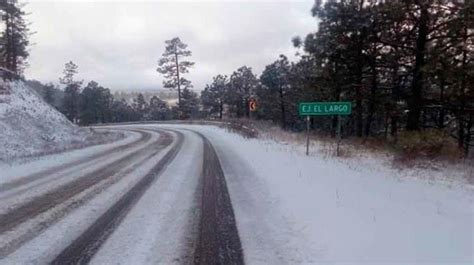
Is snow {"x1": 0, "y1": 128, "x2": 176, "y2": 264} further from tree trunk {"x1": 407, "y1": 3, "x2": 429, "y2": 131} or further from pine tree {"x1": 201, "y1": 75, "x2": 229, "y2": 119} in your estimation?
pine tree {"x1": 201, "y1": 75, "x2": 229, "y2": 119}

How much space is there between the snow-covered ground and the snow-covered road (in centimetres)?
2

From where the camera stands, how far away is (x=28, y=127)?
27.8 metres

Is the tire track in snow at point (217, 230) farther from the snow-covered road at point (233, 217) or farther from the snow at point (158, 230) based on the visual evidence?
the snow at point (158, 230)

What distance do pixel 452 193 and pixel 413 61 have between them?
11964 mm

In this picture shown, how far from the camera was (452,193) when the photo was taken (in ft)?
35.6

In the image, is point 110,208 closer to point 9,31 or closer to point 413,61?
point 413,61

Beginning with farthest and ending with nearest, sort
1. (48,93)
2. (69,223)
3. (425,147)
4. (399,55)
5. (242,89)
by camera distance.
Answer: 1. (48,93)
2. (242,89)
3. (399,55)
4. (425,147)
5. (69,223)

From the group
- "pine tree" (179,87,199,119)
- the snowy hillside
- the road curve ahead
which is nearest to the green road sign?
the road curve ahead

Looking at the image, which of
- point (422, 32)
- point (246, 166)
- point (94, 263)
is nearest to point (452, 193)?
point (246, 166)

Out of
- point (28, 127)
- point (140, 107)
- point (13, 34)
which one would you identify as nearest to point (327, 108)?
point (28, 127)

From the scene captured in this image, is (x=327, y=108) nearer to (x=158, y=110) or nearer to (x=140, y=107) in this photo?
(x=158, y=110)

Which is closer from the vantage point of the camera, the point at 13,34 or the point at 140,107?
the point at 13,34

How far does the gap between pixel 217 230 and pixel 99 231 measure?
5.79ft

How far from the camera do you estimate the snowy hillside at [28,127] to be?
914 inches
